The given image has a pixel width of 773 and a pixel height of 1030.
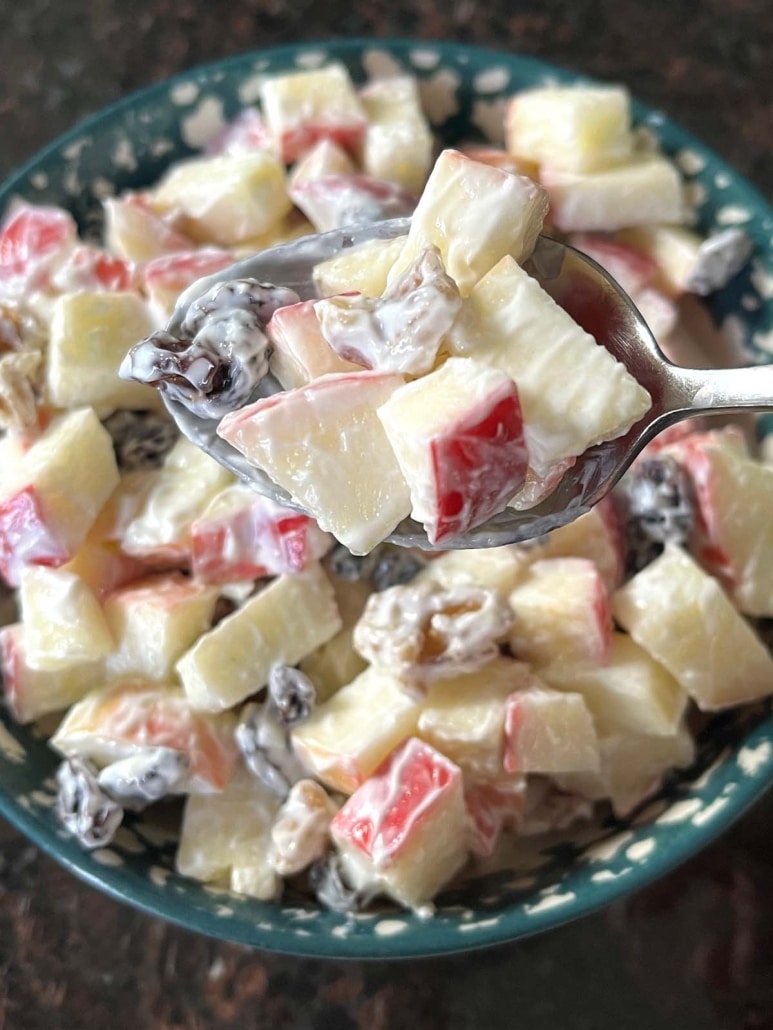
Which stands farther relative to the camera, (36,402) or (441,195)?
(36,402)

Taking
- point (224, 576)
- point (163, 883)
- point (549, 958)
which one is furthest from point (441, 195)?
point (549, 958)

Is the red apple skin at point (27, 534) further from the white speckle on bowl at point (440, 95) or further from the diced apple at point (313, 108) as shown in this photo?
the white speckle on bowl at point (440, 95)

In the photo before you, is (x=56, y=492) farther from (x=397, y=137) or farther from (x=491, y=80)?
(x=491, y=80)

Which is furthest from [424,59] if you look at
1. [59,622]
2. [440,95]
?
[59,622]

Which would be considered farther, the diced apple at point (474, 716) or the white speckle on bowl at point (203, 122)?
the white speckle on bowl at point (203, 122)

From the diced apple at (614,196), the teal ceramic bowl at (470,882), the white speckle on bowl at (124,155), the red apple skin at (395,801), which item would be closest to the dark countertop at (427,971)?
the teal ceramic bowl at (470,882)

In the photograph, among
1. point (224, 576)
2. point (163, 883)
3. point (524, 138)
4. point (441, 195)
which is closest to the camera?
point (441, 195)

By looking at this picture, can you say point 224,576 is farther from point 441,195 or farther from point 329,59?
point 329,59
